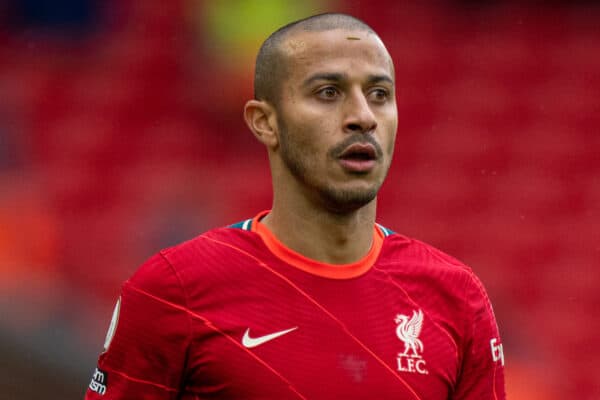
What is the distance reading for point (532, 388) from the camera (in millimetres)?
7359

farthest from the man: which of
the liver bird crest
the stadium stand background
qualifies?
the stadium stand background

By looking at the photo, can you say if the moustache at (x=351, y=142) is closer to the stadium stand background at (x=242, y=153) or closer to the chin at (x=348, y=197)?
the chin at (x=348, y=197)

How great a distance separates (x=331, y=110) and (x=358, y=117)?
0.24 feet

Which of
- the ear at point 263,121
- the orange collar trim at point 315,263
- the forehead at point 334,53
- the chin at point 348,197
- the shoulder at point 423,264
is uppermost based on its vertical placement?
the forehead at point 334,53

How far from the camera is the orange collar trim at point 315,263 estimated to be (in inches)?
113

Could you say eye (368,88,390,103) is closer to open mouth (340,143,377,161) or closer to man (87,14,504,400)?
man (87,14,504,400)

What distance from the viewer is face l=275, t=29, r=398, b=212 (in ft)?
9.09

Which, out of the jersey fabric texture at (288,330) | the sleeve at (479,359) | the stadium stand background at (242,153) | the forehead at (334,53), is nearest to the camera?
the jersey fabric texture at (288,330)

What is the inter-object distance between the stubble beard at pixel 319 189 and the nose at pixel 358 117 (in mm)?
135

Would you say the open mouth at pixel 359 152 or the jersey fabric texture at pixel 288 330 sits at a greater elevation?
the open mouth at pixel 359 152

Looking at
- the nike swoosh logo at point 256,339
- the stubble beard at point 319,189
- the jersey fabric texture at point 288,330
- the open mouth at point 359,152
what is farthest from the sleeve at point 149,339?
the open mouth at point 359,152

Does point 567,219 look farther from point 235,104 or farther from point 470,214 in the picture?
point 235,104

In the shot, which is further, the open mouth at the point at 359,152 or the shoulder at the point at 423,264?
the shoulder at the point at 423,264

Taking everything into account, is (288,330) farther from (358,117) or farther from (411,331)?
(358,117)
